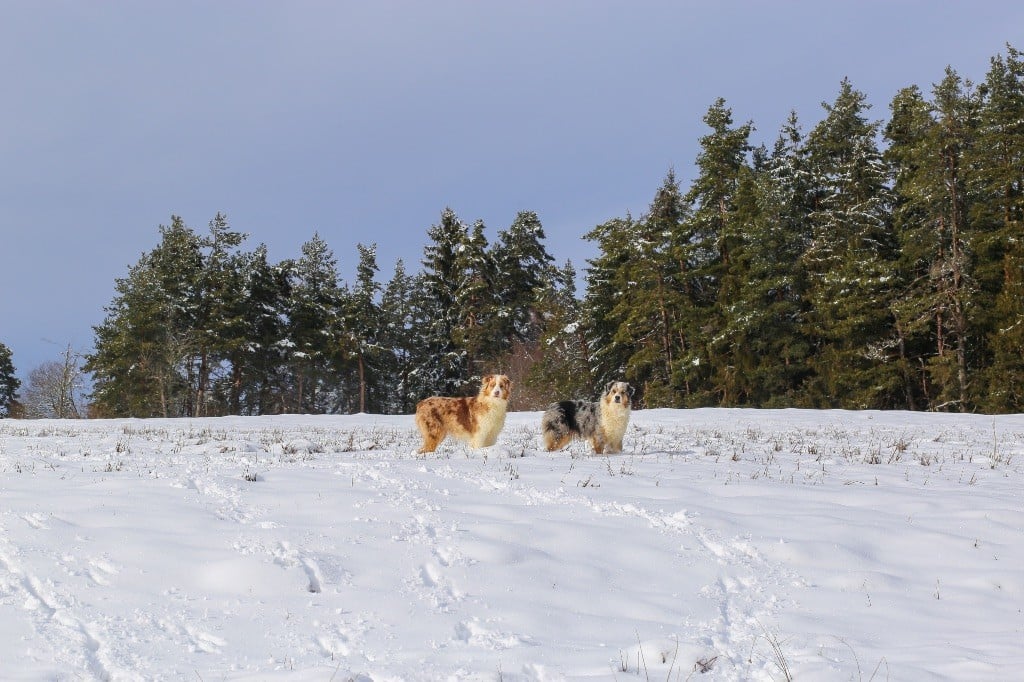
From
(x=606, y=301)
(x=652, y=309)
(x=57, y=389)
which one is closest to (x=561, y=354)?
(x=606, y=301)

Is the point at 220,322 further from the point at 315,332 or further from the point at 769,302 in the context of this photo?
the point at 769,302

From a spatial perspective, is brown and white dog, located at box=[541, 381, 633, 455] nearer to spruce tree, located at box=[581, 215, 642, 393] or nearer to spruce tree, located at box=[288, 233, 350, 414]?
spruce tree, located at box=[581, 215, 642, 393]

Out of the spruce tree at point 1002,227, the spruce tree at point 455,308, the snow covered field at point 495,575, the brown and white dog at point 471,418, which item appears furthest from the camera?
the spruce tree at point 455,308

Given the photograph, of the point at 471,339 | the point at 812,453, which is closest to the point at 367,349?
the point at 471,339

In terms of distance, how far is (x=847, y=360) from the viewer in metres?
33.7

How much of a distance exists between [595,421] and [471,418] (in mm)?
2015

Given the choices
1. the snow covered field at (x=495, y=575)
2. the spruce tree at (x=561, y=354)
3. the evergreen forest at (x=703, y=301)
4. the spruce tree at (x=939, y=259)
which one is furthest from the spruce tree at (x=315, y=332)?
the snow covered field at (x=495, y=575)

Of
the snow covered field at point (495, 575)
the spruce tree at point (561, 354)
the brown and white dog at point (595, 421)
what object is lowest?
the snow covered field at point (495, 575)

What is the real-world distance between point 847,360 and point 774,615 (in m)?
33.0

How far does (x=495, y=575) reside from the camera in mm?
4555

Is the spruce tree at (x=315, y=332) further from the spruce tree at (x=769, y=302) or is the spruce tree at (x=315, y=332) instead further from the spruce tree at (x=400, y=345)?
the spruce tree at (x=769, y=302)

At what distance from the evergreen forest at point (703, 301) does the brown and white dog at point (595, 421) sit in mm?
25357

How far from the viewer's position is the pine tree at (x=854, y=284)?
108 feet

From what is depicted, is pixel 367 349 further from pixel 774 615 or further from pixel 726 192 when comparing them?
pixel 774 615
